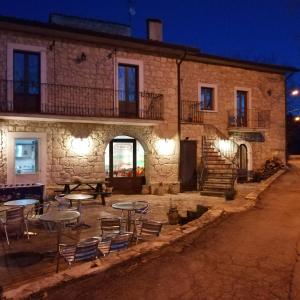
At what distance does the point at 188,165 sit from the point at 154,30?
6.23 m

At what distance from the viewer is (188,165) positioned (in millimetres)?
15422

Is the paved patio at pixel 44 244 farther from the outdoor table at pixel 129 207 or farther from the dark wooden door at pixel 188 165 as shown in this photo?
the dark wooden door at pixel 188 165

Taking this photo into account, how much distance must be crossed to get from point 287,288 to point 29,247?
175 inches

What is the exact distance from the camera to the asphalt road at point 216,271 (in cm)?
385

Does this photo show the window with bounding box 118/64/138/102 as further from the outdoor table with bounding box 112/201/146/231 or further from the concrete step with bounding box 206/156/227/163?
the outdoor table with bounding box 112/201/146/231

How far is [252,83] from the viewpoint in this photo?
18.0 m

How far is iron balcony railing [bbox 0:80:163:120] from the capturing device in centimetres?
1188

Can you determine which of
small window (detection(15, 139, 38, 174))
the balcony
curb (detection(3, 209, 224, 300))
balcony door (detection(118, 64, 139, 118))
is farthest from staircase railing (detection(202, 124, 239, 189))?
curb (detection(3, 209, 224, 300))

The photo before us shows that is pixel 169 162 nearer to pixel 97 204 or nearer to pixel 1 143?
pixel 97 204

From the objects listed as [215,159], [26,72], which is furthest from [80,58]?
[215,159]

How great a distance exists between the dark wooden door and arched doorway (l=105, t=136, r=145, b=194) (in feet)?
5.63

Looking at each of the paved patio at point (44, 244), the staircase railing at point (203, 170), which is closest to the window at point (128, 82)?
the staircase railing at point (203, 170)

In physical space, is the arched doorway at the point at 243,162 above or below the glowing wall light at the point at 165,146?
below

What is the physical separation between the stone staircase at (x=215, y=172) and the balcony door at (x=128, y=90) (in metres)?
3.72
